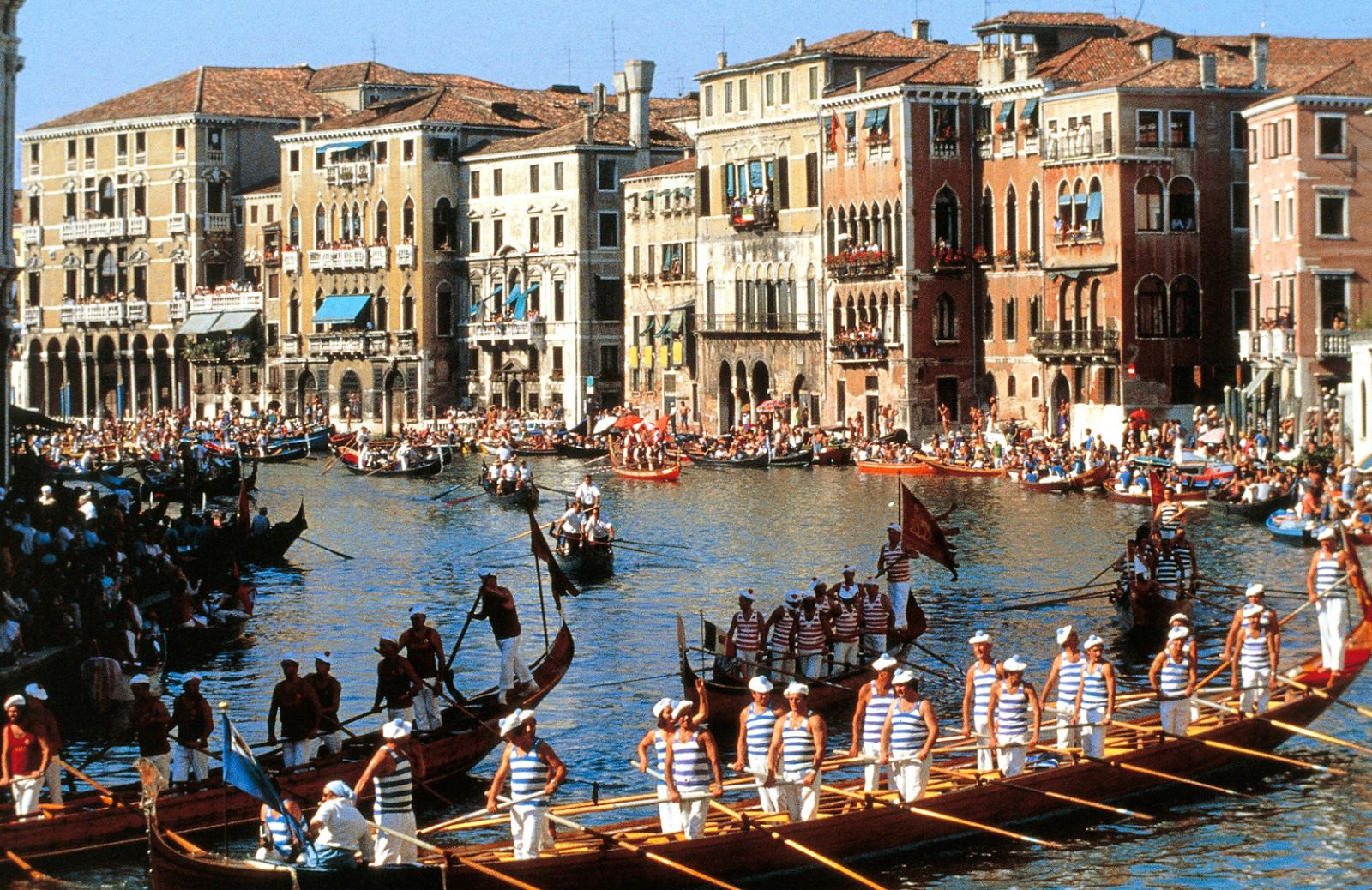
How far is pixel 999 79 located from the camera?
64.4 metres

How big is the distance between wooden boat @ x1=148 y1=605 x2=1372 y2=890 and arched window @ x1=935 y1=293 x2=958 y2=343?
43.4 metres

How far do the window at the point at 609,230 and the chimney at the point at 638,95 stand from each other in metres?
2.24

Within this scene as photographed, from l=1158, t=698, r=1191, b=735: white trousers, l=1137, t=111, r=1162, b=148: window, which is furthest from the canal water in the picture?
l=1137, t=111, r=1162, b=148: window

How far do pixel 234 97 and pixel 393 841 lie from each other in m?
74.8

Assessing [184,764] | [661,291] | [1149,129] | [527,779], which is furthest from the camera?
[661,291]

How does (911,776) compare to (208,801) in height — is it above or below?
Answer: above

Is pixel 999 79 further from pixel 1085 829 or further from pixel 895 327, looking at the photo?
pixel 1085 829

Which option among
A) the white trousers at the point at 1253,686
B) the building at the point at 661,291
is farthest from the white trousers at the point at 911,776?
the building at the point at 661,291

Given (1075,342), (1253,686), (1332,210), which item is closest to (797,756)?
(1253,686)

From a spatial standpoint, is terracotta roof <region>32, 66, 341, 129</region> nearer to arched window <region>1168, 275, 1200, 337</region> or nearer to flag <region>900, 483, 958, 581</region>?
arched window <region>1168, 275, 1200, 337</region>

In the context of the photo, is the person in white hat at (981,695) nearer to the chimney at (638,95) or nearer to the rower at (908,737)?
the rower at (908,737)

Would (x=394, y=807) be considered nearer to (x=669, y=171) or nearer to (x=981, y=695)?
(x=981, y=695)

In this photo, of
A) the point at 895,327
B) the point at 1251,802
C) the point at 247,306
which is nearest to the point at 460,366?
the point at 247,306

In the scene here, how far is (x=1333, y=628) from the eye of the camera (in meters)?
23.5
